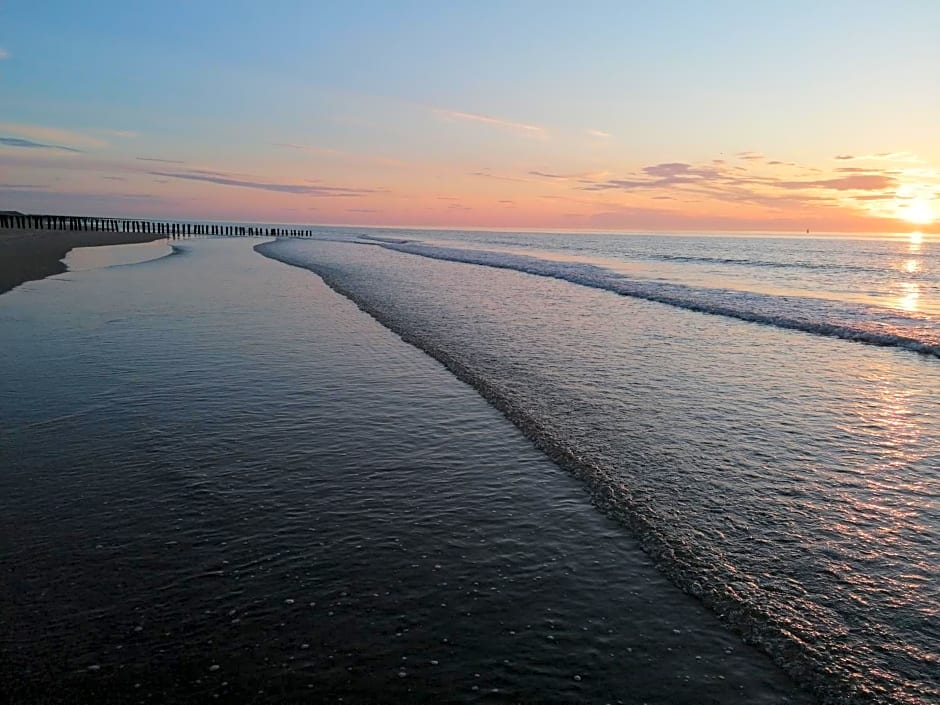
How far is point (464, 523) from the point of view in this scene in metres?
6.64

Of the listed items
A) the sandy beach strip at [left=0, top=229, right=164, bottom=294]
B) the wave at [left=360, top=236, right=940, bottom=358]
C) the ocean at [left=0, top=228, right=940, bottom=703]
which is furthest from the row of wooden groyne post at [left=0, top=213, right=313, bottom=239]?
the ocean at [left=0, top=228, right=940, bottom=703]

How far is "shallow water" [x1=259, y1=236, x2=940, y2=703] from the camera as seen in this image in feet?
16.4

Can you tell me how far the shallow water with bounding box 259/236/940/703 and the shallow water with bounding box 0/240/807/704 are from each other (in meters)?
0.53

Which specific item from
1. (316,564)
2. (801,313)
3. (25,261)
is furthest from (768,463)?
(25,261)

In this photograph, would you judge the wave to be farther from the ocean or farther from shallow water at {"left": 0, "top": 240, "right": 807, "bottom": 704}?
shallow water at {"left": 0, "top": 240, "right": 807, "bottom": 704}

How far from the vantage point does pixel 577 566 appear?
5.86 meters

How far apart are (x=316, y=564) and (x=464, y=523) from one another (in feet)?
5.29

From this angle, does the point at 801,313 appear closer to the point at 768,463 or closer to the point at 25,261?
the point at 768,463

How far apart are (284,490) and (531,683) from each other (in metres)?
3.97

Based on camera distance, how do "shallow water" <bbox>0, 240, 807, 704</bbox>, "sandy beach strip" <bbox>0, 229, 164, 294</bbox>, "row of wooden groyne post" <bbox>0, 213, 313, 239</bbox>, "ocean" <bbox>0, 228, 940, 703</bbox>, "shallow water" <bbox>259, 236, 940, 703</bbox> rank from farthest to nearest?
"row of wooden groyne post" <bbox>0, 213, 313, 239</bbox>
"sandy beach strip" <bbox>0, 229, 164, 294</bbox>
"shallow water" <bbox>259, 236, 940, 703</bbox>
"ocean" <bbox>0, 228, 940, 703</bbox>
"shallow water" <bbox>0, 240, 807, 704</bbox>

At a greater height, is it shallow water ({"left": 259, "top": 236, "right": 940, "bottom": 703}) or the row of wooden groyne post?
the row of wooden groyne post

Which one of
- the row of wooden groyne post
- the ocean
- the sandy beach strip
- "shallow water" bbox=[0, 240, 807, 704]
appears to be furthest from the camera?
the row of wooden groyne post

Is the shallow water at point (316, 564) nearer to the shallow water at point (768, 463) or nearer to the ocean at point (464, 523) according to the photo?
the ocean at point (464, 523)

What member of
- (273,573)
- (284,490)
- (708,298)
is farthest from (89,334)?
(708,298)
